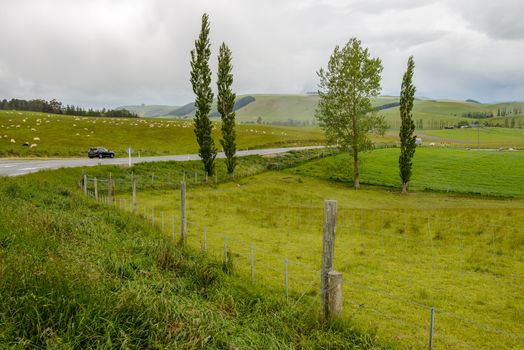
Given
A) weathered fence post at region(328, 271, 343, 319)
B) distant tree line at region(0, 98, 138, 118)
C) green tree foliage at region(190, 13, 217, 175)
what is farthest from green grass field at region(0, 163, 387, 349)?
distant tree line at region(0, 98, 138, 118)

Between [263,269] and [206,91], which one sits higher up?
[206,91]

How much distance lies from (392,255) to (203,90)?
33.5 m

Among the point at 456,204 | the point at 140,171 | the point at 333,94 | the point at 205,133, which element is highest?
the point at 333,94

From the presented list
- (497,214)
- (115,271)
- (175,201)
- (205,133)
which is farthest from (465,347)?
(205,133)

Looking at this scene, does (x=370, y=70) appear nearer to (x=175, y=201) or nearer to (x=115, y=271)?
(x=175, y=201)

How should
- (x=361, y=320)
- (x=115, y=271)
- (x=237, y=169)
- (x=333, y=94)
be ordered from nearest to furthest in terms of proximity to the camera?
(x=115, y=271) → (x=361, y=320) → (x=333, y=94) → (x=237, y=169)

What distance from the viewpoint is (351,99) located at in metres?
49.9

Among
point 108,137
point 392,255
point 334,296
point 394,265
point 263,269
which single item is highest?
point 108,137

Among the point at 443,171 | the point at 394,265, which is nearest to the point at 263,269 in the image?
the point at 394,265

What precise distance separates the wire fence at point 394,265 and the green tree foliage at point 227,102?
15935mm

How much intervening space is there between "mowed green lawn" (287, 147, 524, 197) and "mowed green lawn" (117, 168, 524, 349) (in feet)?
34.1

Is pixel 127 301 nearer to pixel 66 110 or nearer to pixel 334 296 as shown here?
pixel 334 296

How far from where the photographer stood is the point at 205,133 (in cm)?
4691

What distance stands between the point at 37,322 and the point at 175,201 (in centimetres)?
2804
